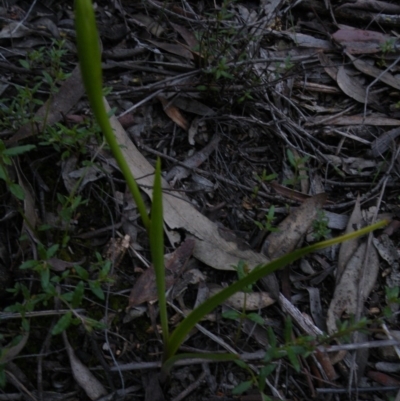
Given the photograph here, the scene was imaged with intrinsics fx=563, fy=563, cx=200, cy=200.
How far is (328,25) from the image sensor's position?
2158 mm

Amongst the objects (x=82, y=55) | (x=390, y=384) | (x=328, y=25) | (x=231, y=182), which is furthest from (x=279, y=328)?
(x=328, y=25)

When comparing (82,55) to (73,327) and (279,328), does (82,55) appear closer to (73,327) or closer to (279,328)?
(73,327)

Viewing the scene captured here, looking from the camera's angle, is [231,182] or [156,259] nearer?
[156,259]

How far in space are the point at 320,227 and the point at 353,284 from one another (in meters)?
0.18

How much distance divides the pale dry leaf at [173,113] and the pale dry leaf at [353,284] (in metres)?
0.64

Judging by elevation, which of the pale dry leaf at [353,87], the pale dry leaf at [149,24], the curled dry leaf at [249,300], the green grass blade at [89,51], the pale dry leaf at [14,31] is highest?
the green grass blade at [89,51]

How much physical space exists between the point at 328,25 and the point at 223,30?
536mm

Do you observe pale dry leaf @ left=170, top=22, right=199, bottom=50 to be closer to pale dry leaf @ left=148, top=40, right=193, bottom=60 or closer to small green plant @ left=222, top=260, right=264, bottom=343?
pale dry leaf @ left=148, top=40, right=193, bottom=60

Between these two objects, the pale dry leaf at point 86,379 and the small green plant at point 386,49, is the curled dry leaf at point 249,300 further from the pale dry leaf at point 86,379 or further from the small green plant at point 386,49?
the small green plant at point 386,49

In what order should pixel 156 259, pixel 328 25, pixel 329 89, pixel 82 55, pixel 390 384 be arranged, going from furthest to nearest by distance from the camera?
pixel 328 25
pixel 329 89
pixel 390 384
pixel 156 259
pixel 82 55

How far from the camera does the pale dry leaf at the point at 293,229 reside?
1.56 m

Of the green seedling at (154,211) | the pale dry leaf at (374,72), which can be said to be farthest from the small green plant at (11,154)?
the pale dry leaf at (374,72)

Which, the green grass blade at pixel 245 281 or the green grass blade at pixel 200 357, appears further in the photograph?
the green grass blade at pixel 200 357

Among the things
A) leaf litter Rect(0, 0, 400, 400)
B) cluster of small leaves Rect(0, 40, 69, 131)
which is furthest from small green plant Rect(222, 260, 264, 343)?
cluster of small leaves Rect(0, 40, 69, 131)
